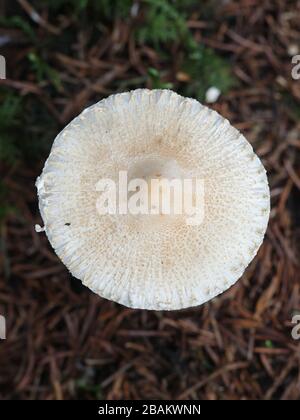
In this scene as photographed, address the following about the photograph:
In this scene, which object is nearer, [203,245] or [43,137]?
[203,245]

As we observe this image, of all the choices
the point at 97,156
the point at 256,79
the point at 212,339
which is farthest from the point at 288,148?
the point at 97,156

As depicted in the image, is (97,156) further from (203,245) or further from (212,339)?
(212,339)

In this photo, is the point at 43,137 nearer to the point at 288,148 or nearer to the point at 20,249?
the point at 20,249

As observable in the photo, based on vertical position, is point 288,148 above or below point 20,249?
above
